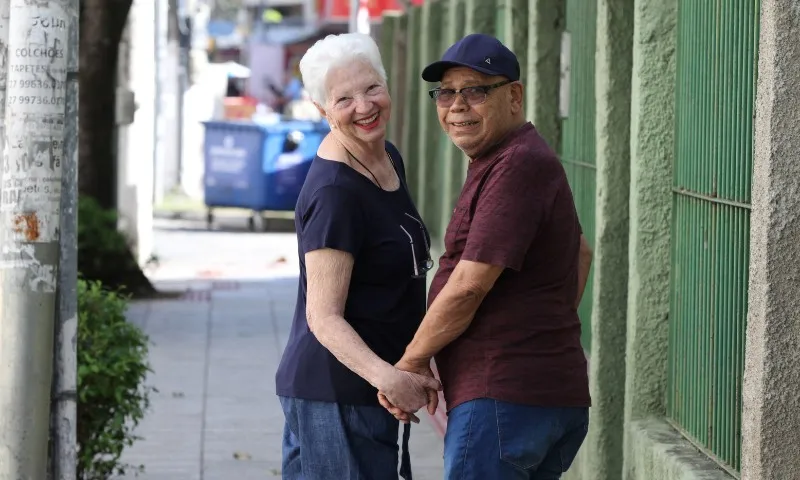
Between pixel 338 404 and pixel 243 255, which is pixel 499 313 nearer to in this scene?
pixel 338 404

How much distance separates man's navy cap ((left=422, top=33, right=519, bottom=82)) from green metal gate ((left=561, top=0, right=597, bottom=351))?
3380mm

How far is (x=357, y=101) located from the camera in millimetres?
4375

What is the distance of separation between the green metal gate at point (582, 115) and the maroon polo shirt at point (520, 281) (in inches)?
132

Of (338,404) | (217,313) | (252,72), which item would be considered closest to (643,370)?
(338,404)

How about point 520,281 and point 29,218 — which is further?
point 29,218

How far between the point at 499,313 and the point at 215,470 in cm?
424

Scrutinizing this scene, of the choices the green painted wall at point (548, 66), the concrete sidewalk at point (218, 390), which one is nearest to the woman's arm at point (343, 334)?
the concrete sidewalk at point (218, 390)

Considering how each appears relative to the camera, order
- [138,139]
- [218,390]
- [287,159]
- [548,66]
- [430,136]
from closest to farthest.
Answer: [548,66], [218,390], [430,136], [138,139], [287,159]

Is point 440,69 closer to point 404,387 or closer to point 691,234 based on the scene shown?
point 404,387

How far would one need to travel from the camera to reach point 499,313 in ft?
13.4

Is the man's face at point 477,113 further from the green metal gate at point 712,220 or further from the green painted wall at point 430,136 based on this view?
the green painted wall at point 430,136

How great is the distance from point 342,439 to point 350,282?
0.40 meters

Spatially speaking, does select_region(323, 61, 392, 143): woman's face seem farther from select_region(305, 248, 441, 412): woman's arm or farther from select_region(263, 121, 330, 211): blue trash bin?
select_region(263, 121, 330, 211): blue trash bin

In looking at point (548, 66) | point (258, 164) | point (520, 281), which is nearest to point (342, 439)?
point (520, 281)
